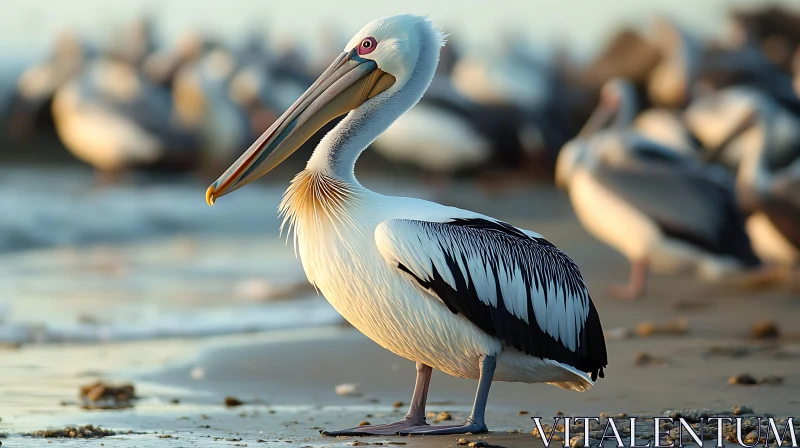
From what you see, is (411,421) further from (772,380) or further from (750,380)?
(772,380)

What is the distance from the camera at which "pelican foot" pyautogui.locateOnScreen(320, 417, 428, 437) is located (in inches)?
180

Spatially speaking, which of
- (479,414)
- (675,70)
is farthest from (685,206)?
(675,70)

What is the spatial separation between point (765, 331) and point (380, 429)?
122 inches

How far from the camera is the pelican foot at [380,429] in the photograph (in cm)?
458

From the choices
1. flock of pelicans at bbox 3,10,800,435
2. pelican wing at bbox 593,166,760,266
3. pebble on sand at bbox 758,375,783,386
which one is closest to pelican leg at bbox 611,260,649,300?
flock of pelicans at bbox 3,10,800,435

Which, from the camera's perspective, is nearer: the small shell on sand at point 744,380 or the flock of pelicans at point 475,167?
the flock of pelicans at point 475,167

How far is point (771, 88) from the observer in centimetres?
1944

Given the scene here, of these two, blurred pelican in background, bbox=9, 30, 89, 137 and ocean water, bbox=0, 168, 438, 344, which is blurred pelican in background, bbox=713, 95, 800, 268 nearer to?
ocean water, bbox=0, 168, 438, 344

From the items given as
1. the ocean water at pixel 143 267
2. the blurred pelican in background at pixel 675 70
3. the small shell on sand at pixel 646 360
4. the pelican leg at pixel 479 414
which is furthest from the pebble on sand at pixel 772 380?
the blurred pelican in background at pixel 675 70

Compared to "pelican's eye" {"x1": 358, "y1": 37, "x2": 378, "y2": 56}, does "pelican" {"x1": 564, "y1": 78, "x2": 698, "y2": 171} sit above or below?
above

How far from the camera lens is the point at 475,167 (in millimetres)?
19359

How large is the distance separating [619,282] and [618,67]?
57.9ft

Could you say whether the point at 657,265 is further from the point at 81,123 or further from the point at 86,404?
the point at 81,123

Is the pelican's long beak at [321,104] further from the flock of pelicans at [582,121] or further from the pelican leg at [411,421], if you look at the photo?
the pelican leg at [411,421]
